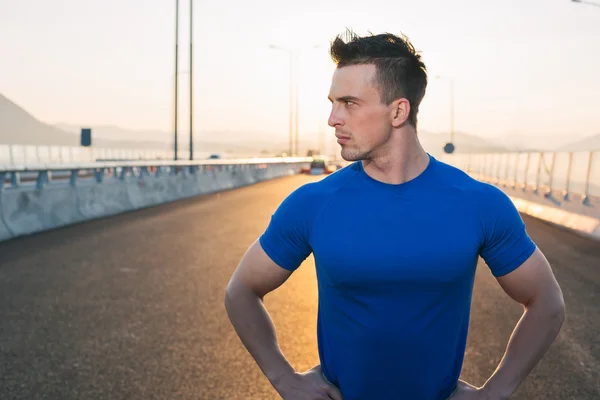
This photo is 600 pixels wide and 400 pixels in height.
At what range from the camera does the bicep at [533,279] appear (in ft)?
7.89

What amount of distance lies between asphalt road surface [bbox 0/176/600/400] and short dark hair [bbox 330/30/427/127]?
3.42 m

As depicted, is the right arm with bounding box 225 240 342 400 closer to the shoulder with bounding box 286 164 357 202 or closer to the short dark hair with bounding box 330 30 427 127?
the shoulder with bounding box 286 164 357 202

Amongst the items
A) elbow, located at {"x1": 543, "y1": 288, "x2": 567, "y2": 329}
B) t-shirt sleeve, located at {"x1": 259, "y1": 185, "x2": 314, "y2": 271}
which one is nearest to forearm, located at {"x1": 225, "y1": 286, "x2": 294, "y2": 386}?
t-shirt sleeve, located at {"x1": 259, "y1": 185, "x2": 314, "y2": 271}

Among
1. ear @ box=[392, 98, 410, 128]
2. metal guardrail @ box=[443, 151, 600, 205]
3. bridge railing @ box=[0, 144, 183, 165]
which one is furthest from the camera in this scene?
bridge railing @ box=[0, 144, 183, 165]

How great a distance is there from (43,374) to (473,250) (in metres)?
4.54

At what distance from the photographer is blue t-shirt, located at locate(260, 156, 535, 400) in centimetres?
226

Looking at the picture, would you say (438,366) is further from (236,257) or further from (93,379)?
(236,257)

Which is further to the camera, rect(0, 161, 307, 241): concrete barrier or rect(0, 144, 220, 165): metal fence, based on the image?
rect(0, 144, 220, 165): metal fence

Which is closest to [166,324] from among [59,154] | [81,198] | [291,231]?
[291,231]

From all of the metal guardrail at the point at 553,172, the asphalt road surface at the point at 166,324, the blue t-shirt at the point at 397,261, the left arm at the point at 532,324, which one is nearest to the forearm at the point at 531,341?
the left arm at the point at 532,324

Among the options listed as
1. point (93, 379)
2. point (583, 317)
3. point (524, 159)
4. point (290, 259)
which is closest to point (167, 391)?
point (93, 379)

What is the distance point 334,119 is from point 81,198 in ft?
55.4

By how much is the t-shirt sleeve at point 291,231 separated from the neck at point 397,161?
0.23 metres

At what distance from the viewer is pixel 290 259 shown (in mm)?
2484
